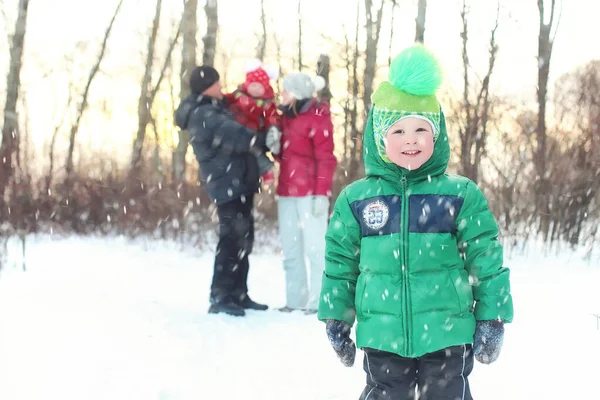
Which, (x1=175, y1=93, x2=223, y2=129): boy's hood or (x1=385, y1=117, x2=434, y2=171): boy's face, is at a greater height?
(x1=175, y1=93, x2=223, y2=129): boy's hood

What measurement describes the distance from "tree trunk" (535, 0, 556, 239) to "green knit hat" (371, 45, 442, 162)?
21.5ft

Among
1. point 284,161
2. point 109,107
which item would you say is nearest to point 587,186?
point 284,161

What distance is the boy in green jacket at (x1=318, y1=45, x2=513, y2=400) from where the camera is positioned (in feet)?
6.98

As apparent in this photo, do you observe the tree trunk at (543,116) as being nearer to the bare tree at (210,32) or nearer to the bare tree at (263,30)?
the bare tree at (210,32)

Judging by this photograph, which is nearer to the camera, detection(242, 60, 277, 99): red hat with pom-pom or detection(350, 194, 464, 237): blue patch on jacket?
detection(350, 194, 464, 237): blue patch on jacket

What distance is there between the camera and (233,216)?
5137mm

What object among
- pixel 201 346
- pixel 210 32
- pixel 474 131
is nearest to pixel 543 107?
pixel 474 131

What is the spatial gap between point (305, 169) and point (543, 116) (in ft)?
20.4

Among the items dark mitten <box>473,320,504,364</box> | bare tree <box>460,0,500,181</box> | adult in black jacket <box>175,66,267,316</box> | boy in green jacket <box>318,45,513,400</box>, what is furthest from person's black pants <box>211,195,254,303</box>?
bare tree <box>460,0,500,181</box>

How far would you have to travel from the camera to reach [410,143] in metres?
2.21

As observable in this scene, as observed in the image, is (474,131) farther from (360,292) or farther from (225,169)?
(360,292)

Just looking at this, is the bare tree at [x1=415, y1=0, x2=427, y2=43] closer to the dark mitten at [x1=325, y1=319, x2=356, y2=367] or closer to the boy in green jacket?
the boy in green jacket

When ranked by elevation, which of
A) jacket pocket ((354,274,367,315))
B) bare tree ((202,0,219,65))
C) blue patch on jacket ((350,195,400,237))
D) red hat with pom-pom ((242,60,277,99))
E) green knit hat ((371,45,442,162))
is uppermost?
bare tree ((202,0,219,65))

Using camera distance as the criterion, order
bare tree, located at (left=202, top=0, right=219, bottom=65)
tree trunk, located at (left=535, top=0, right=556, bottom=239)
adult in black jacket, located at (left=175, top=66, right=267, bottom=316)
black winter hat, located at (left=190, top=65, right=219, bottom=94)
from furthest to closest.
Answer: bare tree, located at (left=202, top=0, right=219, bottom=65) → tree trunk, located at (left=535, top=0, right=556, bottom=239) → black winter hat, located at (left=190, top=65, right=219, bottom=94) → adult in black jacket, located at (left=175, top=66, right=267, bottom=316)
